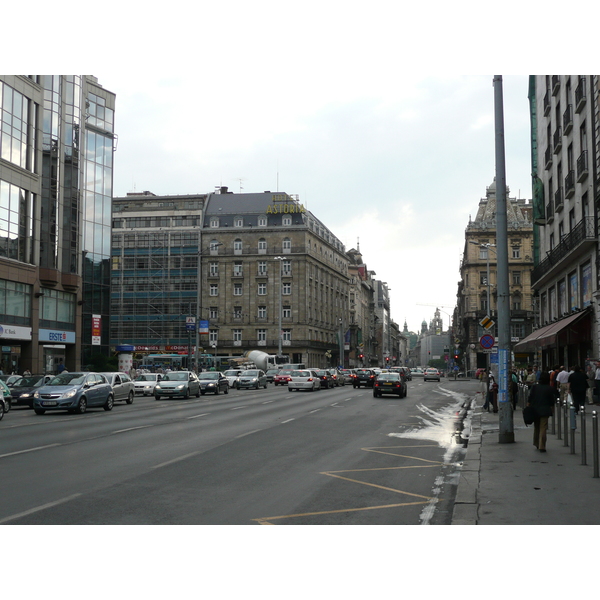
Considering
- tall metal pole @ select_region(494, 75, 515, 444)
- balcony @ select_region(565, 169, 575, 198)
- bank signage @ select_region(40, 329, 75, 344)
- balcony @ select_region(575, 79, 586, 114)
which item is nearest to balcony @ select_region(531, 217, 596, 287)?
balcony @ select_region(565, 169, 575, 198)

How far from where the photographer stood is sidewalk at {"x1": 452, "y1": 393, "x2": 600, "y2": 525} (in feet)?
25.7

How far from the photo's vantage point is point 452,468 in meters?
12.2

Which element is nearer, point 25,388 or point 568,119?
point 25,388

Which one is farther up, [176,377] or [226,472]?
[176,377]

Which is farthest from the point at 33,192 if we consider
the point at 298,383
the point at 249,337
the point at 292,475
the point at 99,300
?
the point at 249,337

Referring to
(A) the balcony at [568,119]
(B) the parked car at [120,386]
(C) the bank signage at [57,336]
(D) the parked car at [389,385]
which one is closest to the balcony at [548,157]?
(A) the balcony at [568,119]

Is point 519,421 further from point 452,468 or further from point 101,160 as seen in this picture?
point 101,160

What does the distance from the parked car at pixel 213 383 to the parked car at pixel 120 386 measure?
32.5ft

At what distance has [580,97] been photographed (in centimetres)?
3152

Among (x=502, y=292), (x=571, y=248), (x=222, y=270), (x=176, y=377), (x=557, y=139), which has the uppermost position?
(x=557, y=139)

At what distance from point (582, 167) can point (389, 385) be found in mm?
15397

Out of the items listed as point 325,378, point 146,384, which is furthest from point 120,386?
point 325,378

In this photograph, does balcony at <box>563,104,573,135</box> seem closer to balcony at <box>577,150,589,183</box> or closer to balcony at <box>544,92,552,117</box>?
balcony at <box>577,150,589,183</box>

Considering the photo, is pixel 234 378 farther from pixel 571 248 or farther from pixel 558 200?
pixel 571 248
